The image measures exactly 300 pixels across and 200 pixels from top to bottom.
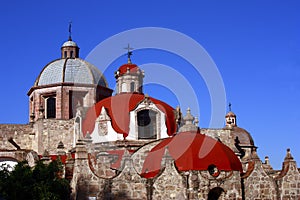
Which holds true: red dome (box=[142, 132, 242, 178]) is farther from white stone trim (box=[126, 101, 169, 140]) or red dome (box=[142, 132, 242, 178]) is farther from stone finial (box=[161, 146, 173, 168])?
white stone trim (box=[126, 101, 169, 140])

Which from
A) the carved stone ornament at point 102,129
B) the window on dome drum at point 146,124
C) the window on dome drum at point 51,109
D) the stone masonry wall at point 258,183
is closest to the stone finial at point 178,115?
the window on dome drum at point 146,124

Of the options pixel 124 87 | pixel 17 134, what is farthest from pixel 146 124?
pixel 17 134

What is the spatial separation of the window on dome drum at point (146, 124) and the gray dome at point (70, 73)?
9.82m

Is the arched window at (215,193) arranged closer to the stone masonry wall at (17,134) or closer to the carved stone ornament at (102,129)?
the carved stone ornament at (102,129)

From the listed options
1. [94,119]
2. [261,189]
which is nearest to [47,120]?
[94,119]

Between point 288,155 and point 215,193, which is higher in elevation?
point 288,155

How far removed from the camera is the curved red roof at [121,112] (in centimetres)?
3731

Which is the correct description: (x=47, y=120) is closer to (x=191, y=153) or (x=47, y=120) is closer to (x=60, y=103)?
(x=60, y=103)

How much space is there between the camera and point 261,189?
32.0m

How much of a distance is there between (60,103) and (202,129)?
1234 cm

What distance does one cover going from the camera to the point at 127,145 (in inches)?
1415

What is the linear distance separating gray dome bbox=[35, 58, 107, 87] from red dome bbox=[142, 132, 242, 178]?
50.2ft

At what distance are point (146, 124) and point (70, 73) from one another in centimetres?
1142

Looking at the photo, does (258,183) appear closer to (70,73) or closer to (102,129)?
(102,129)
